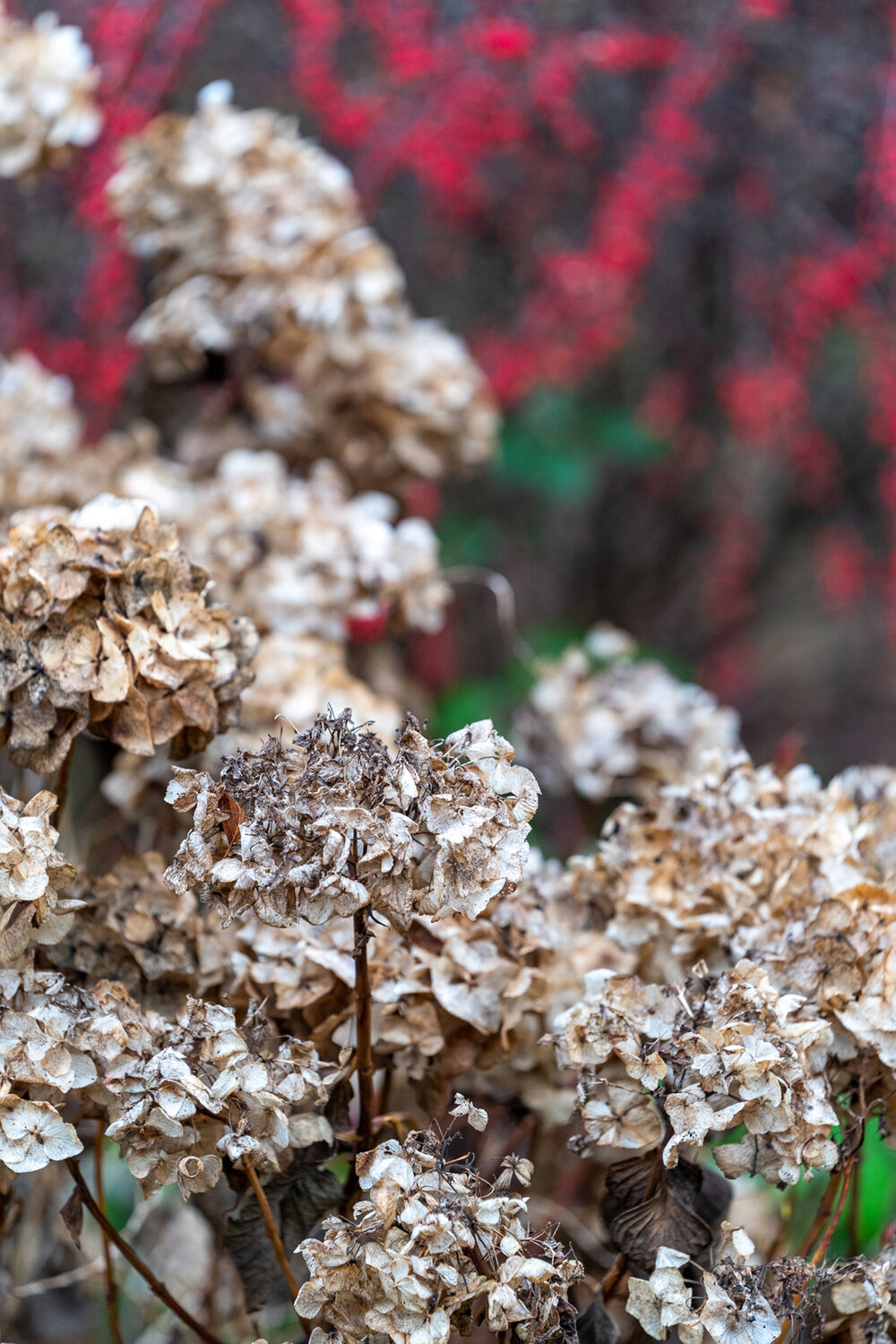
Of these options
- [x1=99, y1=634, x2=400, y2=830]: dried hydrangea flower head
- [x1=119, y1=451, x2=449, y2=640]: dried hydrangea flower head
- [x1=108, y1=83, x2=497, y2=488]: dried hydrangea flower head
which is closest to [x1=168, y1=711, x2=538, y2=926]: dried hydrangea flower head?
[x1=99, y1=634, x2=400, y2=830]: dried hydrangea flower head

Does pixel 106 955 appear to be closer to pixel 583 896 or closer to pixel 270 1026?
pixel 270 1026

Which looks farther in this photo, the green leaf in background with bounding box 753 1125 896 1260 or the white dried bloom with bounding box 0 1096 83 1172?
the green leaf in background with bounding box 753 1125 896 1260

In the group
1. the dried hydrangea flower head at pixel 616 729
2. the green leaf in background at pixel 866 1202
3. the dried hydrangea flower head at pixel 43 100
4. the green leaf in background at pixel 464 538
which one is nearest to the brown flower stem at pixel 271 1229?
the green leaf in background at pixel 866 1202

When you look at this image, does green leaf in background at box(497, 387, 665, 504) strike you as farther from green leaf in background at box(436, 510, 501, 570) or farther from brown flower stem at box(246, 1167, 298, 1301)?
brown flower stem at box(246, 1167, 298, 1301)

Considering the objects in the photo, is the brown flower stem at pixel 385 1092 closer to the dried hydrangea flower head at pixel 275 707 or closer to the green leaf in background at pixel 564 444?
the dried hydrangea flower head at pixel 275 707

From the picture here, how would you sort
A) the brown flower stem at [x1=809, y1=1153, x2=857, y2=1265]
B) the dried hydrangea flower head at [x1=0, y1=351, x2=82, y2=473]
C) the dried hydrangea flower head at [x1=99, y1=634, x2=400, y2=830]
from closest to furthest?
the brown flower stem at [x1=809, y1=1153, x2=857, y2=1265], the dried hydrangea flower head at [x1=99, y1=634, x2=400, y2=830], the dried hydrangea flower head at [x1=0, y1=351, x2=82, y2=473]

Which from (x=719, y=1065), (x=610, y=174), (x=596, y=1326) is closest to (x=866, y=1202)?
(x=596, y=1326)

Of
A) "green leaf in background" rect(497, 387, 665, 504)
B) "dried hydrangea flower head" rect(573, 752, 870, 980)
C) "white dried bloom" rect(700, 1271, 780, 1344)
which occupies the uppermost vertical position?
"dried hydrangea flower head" rect(573, 752, 870, 980)

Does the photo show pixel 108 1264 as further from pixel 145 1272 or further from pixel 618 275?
pixel 618 275
